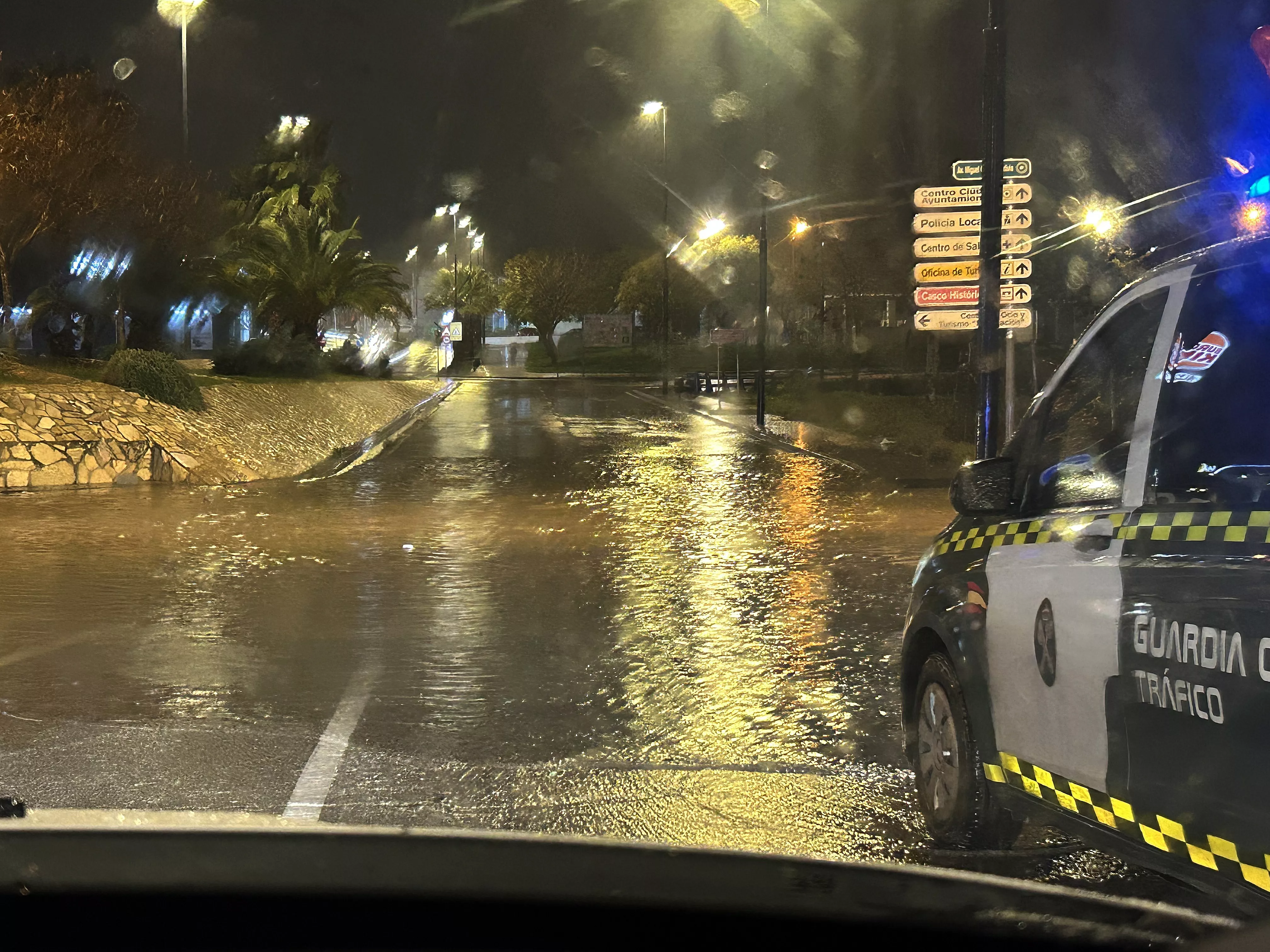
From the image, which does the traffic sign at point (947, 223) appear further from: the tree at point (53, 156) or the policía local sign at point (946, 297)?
the tree at point (53, 156)

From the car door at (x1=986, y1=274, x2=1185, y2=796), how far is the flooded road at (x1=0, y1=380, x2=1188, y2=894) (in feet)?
2.96

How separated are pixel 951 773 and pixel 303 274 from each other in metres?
41.2

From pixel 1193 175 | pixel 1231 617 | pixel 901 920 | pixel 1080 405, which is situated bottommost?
pixel 901 920

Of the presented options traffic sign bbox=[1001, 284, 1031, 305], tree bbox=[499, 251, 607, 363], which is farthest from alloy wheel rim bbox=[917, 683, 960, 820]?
tree bbox=[499, 251, 607, 363]

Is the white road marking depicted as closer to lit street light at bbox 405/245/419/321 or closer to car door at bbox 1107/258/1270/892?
car door at bbox 1107/258/1270/892

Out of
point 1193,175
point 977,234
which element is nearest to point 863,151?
point 1193,175

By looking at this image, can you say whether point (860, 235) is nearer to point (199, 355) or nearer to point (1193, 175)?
point (1193, 175)

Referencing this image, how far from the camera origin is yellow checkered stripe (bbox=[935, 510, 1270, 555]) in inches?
135

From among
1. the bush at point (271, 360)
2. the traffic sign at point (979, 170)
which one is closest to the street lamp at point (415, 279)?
the bush at point (271, 360)

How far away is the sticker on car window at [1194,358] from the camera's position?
4.05m

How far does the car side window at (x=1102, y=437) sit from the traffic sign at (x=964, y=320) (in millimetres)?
8930

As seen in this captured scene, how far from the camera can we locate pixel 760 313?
34719mm

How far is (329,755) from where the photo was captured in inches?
264

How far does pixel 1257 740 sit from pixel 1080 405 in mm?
2156
